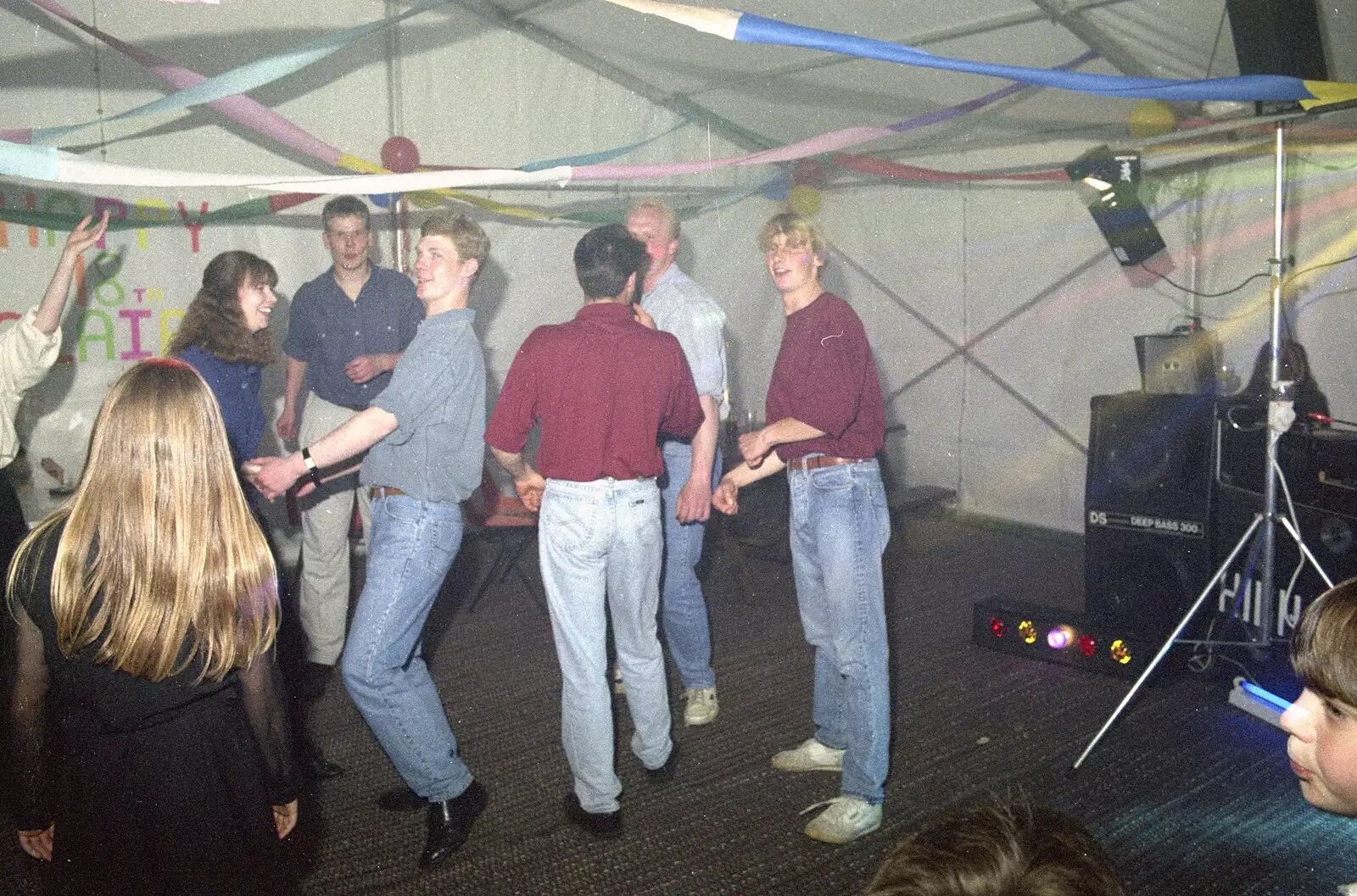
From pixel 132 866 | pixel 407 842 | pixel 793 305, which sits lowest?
pixel 407 842

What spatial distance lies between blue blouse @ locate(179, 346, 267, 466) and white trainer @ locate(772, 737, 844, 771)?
5.97 ft

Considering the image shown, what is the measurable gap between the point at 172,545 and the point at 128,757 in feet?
1.04

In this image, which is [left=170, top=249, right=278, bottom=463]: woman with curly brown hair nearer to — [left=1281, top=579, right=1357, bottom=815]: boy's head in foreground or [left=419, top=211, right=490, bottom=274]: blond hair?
[left=419, top=211, right=490, bottom=274]: blond hair

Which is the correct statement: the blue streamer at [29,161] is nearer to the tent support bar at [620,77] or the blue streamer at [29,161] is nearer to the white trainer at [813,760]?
the white trainer at [813,760]

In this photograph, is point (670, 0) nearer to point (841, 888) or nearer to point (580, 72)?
point (580, 72)

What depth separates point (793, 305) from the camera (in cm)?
270

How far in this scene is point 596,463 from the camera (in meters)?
2.41

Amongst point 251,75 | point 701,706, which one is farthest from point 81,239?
point 701,706

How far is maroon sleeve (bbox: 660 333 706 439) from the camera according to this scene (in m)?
2.58

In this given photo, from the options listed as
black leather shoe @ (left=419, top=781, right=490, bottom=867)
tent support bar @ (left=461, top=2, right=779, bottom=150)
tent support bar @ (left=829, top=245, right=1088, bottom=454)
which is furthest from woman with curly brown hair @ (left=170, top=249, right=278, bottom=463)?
tent support bar @ (left=829, top=245, right=1088, bottom=454)

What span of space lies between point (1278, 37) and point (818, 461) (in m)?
2.36

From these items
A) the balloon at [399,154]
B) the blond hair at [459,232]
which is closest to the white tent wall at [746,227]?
the balloon at [399,154]

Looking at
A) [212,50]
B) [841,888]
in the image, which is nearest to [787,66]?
[212,50]

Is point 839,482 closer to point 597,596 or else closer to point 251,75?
point 597,596
